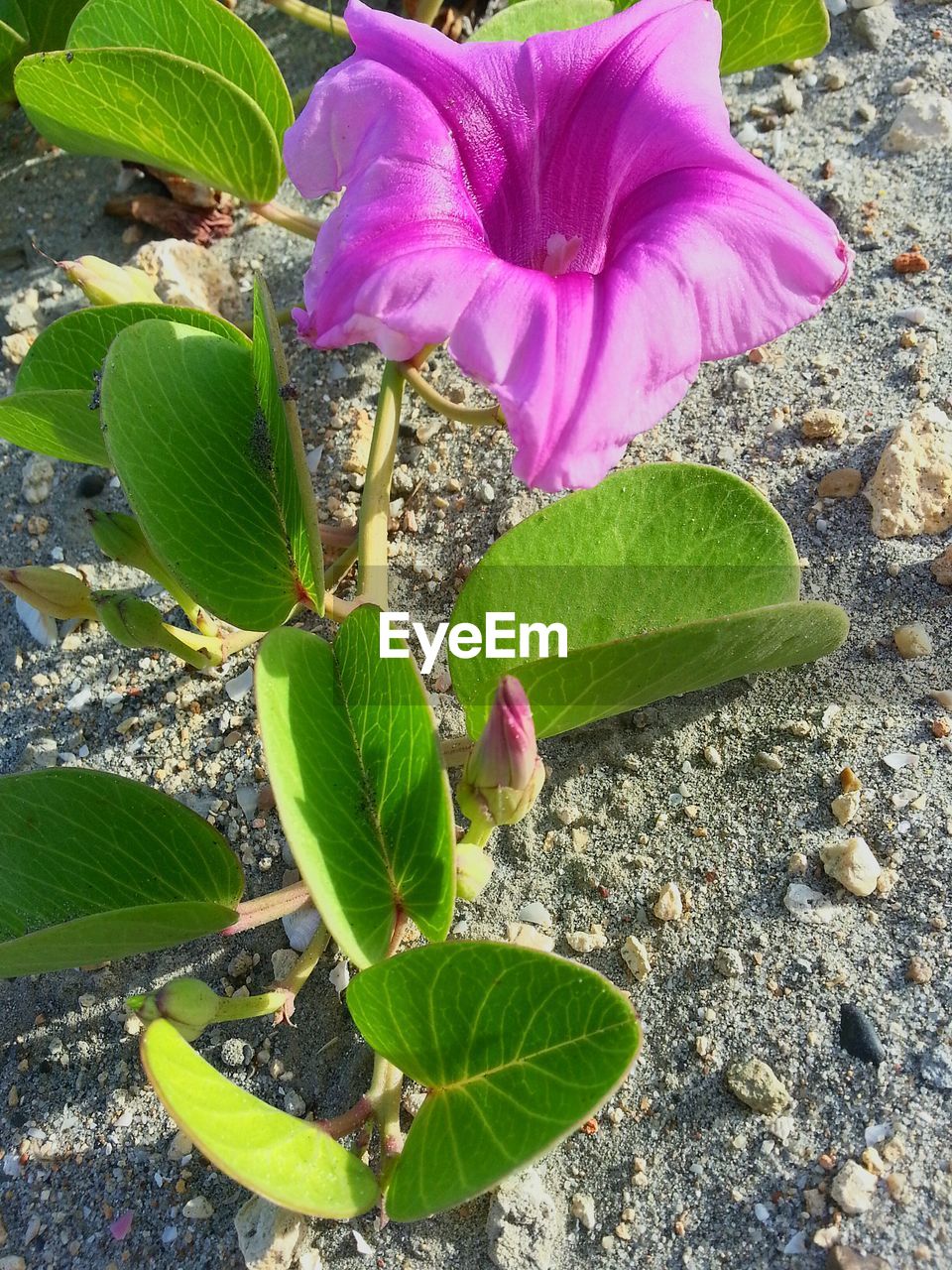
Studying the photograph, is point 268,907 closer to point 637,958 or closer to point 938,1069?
point 637,958

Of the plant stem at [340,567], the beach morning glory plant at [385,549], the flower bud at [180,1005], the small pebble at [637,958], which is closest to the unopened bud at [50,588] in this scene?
the beach morning glory plant at [385,549]

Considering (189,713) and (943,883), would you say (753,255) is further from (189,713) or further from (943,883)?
(189,713)

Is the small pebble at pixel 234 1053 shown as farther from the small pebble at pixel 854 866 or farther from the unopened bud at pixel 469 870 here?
the small pebble at pixel 854 866

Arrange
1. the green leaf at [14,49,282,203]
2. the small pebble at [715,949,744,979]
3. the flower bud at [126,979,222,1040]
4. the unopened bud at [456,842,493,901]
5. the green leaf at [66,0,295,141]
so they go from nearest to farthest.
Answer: the flower bud at [126,979,222,1040] → the unopened bud at [456,842,493,901] → the small pebble at [715,949,744,979] → the green leaf at [14,49,282,203] → the green leaf at [66,0,295,141]

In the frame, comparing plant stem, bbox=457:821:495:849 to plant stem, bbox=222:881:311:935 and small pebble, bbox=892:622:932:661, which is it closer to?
plant stem, bbox=222:881:311:935

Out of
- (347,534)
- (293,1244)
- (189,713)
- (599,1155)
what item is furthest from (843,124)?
(293,1244)

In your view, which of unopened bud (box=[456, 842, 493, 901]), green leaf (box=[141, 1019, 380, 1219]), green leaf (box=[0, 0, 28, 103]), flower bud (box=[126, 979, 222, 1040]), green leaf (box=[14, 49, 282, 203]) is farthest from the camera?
green leaf (box=[0, 0, 28, 103])

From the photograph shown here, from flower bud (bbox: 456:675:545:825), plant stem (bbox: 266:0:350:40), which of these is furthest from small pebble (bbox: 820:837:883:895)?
plant stem (bbox: 266:0:350:40)

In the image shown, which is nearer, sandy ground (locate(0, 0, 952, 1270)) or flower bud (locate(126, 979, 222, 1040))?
flower bud (locate(126, 979, 222, 1040))
